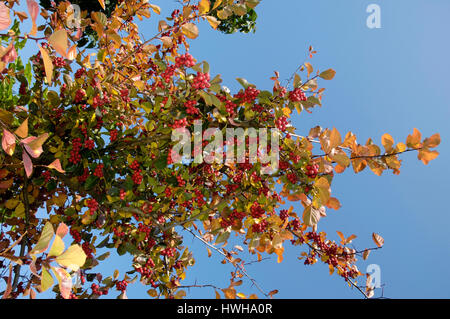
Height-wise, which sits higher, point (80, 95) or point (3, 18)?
point (80, 95)

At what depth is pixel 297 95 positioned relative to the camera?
1.83m

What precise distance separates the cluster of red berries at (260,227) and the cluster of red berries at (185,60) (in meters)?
0.99

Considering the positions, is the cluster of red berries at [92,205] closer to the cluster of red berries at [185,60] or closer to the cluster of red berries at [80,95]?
the cluster of red berries at [80,95]

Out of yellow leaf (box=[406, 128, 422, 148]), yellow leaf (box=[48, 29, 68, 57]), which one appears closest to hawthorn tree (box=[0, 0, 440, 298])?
yellow leaf (box=[406, 128, 422, 148])

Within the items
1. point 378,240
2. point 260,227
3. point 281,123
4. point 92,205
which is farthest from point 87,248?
point 378,240

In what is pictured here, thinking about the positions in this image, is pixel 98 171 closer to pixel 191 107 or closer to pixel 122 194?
pixel 122 194

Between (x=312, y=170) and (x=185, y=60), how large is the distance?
90 cm

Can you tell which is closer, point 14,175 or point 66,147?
point 66,147

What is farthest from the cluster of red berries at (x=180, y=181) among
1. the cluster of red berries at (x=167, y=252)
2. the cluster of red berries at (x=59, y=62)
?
the cluster of red berries at (x=59, y=62)

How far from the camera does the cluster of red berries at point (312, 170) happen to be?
66.3 inches
